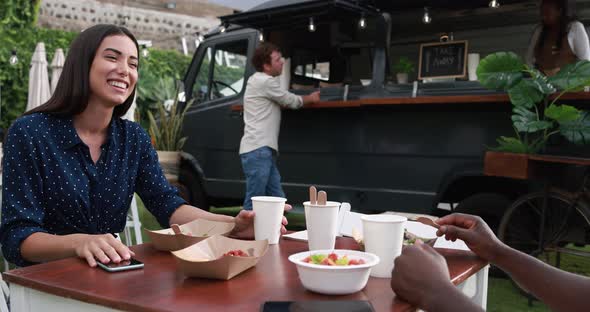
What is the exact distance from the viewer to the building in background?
18.2 meters

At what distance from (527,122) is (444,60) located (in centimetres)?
119

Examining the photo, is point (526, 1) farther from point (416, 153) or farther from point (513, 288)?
point (513, 288)

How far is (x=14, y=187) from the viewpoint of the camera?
65.0 inches

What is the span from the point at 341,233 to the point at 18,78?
902 centimetres

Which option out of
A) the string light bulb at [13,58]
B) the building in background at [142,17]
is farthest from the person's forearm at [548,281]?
the building in background at [142,17]

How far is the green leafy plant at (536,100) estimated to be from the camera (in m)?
3.40

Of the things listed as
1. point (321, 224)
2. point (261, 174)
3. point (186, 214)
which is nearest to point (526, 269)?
point (321, 224)

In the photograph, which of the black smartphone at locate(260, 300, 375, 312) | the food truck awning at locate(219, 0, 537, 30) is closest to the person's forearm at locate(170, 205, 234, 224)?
the black smartphone at locate(260, 300, 375, 312)

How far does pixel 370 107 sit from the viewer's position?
14.7 ft

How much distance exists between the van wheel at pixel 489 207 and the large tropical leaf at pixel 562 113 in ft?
2.54

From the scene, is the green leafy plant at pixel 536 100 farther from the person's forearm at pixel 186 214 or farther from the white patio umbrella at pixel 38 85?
the white patio umbrella at pixel 38 85

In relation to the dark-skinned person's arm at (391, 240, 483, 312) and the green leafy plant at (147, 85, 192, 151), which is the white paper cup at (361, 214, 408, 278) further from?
the green leafy plant at (147, 85, 192, 151)

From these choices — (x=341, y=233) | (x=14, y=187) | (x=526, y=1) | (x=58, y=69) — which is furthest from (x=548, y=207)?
(x=58, y=69)

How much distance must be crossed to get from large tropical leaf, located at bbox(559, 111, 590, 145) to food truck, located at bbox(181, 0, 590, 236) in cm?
20
